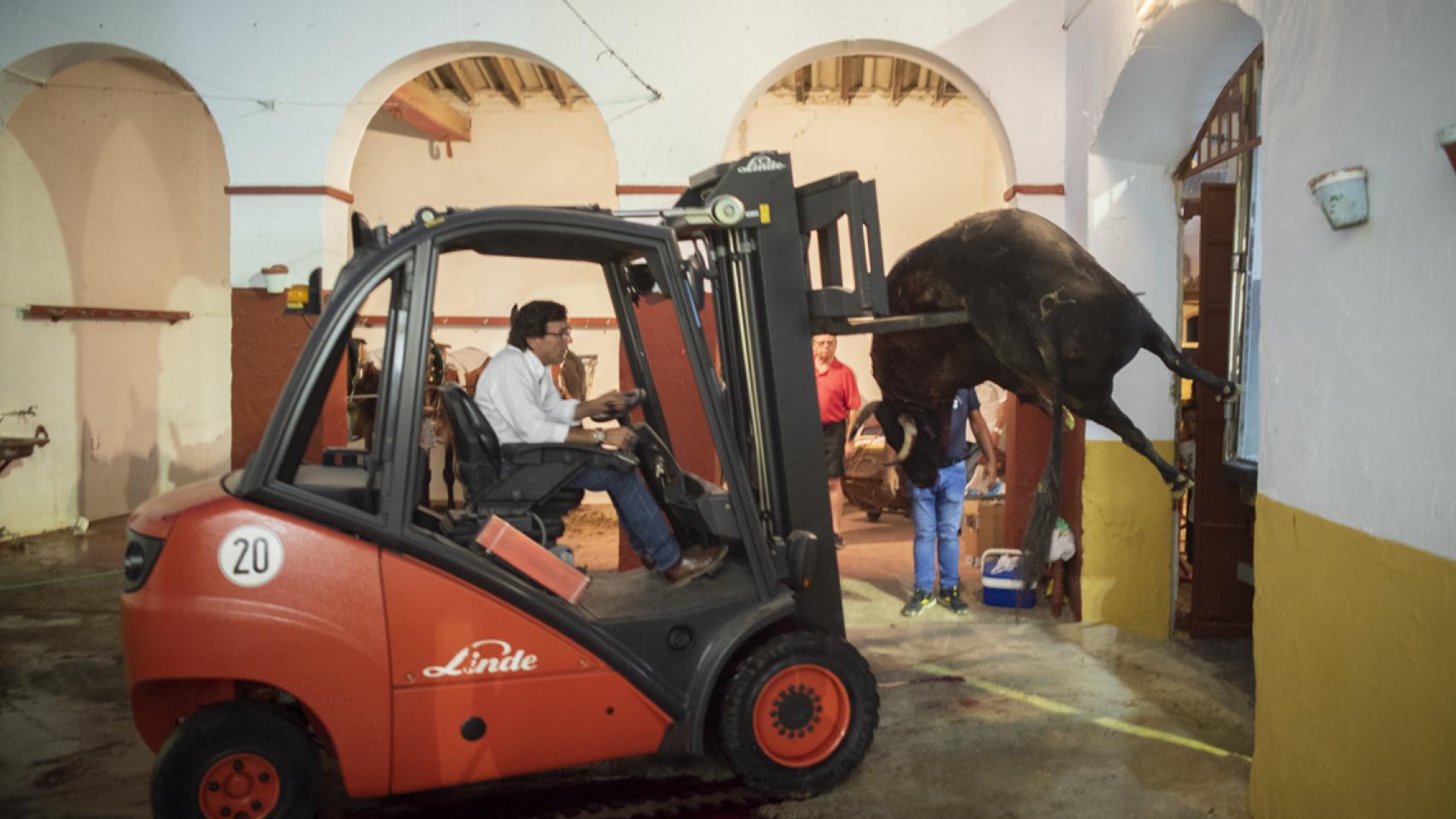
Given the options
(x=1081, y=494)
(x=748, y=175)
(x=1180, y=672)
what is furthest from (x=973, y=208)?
(x=748, y=175)

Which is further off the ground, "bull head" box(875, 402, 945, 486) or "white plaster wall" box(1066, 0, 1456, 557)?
"white plaster wall" box(1066, 0, 1456, 557)

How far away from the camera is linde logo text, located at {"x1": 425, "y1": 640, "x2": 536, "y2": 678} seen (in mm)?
3498

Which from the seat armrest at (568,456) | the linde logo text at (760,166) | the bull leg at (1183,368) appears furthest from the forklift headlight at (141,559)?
the bull leg at (1183,368)

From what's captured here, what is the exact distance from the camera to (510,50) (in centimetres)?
744

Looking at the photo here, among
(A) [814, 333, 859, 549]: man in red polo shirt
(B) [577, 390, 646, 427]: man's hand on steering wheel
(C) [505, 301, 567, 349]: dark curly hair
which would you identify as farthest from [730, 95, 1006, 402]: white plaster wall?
(B) [577, 390, 646, 427]: man's hand on steering wheel

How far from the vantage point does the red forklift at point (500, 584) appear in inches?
132

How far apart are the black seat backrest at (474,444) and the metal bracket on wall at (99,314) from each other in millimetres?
7394

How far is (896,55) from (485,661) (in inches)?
221

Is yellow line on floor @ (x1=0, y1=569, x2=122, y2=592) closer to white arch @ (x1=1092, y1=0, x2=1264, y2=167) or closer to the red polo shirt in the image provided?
the red polo shirt

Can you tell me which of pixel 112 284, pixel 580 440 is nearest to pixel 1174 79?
pixel 580 440

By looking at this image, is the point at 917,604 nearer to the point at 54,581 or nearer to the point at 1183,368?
the point at 1183,368

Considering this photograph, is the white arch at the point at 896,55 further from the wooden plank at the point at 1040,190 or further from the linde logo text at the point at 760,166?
the linde logo text at the point at 760,166

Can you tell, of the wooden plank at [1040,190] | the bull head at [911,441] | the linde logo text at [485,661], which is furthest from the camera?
the wooden plank at [1040,190]

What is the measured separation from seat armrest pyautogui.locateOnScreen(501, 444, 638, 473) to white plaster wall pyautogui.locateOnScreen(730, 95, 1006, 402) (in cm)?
886
